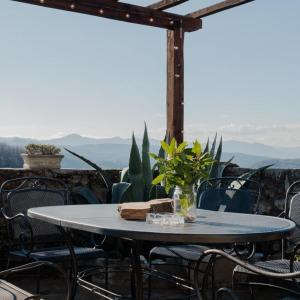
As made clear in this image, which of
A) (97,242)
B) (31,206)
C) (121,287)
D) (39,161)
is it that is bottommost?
(121,287)

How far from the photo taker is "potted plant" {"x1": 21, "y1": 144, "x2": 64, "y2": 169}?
167 inches

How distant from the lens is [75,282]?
2.67 metres

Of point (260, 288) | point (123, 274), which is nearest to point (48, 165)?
point (123, 274)

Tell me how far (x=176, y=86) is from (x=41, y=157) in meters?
1.72

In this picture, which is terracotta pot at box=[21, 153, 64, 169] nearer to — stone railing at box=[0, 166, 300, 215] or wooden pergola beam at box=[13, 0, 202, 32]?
stone railing at box=[0, 166, 300, 215]

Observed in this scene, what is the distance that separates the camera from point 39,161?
425 cm

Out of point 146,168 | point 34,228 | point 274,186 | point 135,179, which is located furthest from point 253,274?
point 274,186

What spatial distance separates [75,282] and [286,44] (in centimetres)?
502

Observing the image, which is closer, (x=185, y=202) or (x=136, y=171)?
(x=185, y=202)

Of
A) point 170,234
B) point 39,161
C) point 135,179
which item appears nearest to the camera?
point 170,234

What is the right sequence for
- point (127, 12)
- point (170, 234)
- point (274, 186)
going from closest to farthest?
point (170, 234) < point (274, 186) < point (127, 12)

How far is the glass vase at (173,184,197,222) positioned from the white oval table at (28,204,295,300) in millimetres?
Result: 60

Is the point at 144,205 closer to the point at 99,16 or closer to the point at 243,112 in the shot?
the point at 99,16

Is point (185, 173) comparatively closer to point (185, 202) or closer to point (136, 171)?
point (185, 202)
